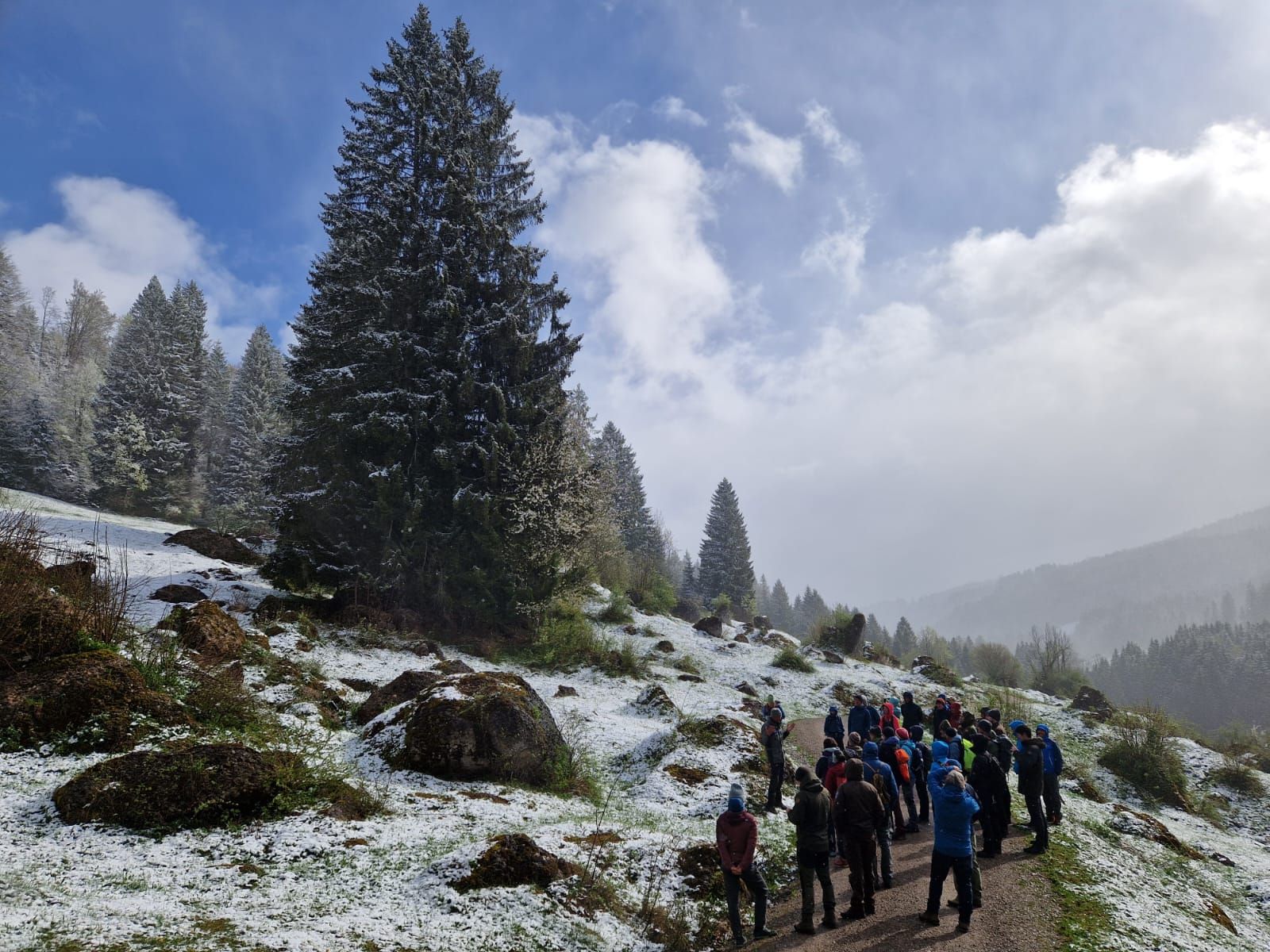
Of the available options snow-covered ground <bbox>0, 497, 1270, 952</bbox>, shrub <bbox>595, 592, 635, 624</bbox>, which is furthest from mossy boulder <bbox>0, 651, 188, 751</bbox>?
shrub <bbox>595, 592, 635, 624</bbox>

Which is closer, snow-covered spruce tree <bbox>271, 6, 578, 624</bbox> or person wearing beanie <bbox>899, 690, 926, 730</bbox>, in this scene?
person wearing beanie <bbox>899, 690, 926, 730</bbox>

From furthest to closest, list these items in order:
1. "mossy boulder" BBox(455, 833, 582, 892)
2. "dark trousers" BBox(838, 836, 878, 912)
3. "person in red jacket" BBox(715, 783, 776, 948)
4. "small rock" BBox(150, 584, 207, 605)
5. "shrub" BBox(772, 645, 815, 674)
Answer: "shrub" BBox(772, 645, 815, 674), "small rock" BBox(150, 584, 207, 605), "dark trousers" BBox(838, 836, 878, 912), "person in red jacket" BBox(715, 783, 776, 948), "mossy boulder" BBox(455, 833, 582, 892)

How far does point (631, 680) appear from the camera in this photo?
68.7 ft

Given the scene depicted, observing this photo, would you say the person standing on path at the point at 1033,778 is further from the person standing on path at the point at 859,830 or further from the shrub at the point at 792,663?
the shrub at the point at 792,663

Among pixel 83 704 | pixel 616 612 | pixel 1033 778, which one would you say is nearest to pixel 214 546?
pixel 83 704

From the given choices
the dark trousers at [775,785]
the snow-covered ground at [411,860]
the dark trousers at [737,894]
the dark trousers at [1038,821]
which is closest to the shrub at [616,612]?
the snow-covered ground at [411,860]

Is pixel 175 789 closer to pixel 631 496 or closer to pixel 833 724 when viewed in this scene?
pixel 833 724

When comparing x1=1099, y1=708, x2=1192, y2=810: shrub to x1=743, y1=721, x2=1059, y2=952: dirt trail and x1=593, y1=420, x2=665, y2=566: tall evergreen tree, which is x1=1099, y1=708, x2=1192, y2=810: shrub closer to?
x1=743, y1=721, x2=1059, y2=952: dirt trail

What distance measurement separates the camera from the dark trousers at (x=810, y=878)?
300 inches

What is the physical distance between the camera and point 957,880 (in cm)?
771

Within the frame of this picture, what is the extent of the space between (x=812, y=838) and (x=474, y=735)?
18.9 ft

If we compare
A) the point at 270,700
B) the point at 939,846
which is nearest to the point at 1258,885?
the point at 939,846

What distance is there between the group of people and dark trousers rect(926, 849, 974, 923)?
0.01m

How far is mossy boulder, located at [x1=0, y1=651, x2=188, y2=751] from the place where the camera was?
293 inches
